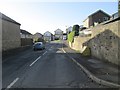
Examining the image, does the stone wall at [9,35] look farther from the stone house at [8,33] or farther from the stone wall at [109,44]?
the stone wall at [109,44]

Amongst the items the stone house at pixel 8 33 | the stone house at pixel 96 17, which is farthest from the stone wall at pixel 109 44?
the stone house at pixel 96 17

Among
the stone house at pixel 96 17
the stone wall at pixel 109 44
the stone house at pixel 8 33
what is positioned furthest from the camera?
the stone house at pixel 96 17

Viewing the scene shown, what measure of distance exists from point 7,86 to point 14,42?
31797mm

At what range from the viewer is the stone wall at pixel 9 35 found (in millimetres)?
33469

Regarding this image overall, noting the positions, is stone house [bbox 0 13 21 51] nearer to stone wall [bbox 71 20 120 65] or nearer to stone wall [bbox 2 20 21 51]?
stone wall [bbox 2 20 21 51]

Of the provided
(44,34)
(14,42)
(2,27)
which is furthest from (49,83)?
(44,34)

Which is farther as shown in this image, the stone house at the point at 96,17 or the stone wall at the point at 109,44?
the stone house at the point at 96,17

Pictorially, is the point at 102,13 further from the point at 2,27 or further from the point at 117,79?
the point at 117,79

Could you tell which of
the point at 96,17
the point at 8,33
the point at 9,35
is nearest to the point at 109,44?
the point at 8,33

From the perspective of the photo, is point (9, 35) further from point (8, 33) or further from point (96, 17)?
point (96, 17)

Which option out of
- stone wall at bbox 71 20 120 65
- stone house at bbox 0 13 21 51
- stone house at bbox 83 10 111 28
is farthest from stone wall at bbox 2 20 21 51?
stone house at bbox 83 10 111 28

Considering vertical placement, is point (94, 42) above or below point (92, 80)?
above

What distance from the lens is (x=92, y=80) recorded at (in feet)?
37.6

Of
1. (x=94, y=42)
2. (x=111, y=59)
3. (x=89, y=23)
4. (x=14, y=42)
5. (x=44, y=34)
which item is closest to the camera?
(x=111, y=59)
